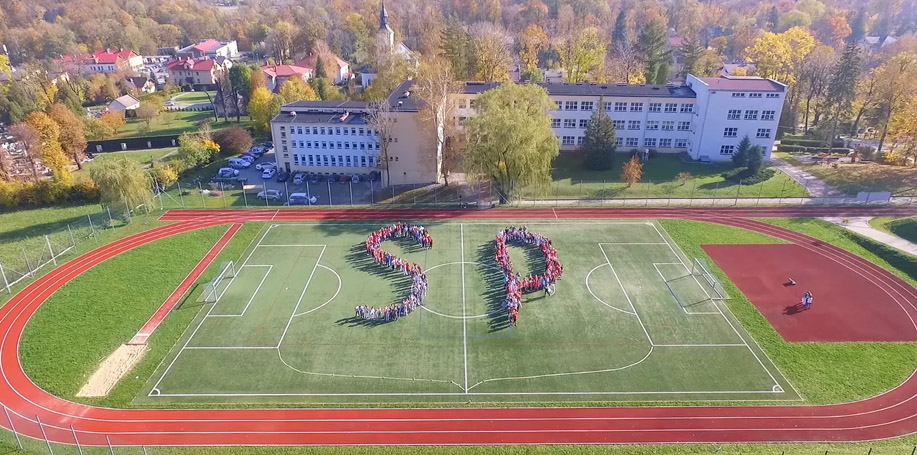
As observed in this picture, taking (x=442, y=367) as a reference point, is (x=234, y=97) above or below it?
above

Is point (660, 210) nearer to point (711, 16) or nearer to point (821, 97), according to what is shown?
point (821, 97)

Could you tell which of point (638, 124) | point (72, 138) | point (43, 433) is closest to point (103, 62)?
point (72, 138)

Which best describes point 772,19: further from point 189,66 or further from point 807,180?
point 189,66

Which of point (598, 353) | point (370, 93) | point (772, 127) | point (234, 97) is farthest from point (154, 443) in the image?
point (234, 97)

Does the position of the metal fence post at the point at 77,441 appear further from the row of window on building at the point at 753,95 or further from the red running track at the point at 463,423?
the row of window on building at the point at 753,95

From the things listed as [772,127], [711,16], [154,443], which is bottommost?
[154,443]

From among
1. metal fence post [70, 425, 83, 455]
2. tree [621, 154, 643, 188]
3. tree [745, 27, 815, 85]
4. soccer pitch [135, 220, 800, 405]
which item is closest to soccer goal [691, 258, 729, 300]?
soccer pitch [135, 220, 800, 405]

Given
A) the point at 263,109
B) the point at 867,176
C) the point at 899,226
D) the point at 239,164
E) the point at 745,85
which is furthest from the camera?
the point at 263,109
